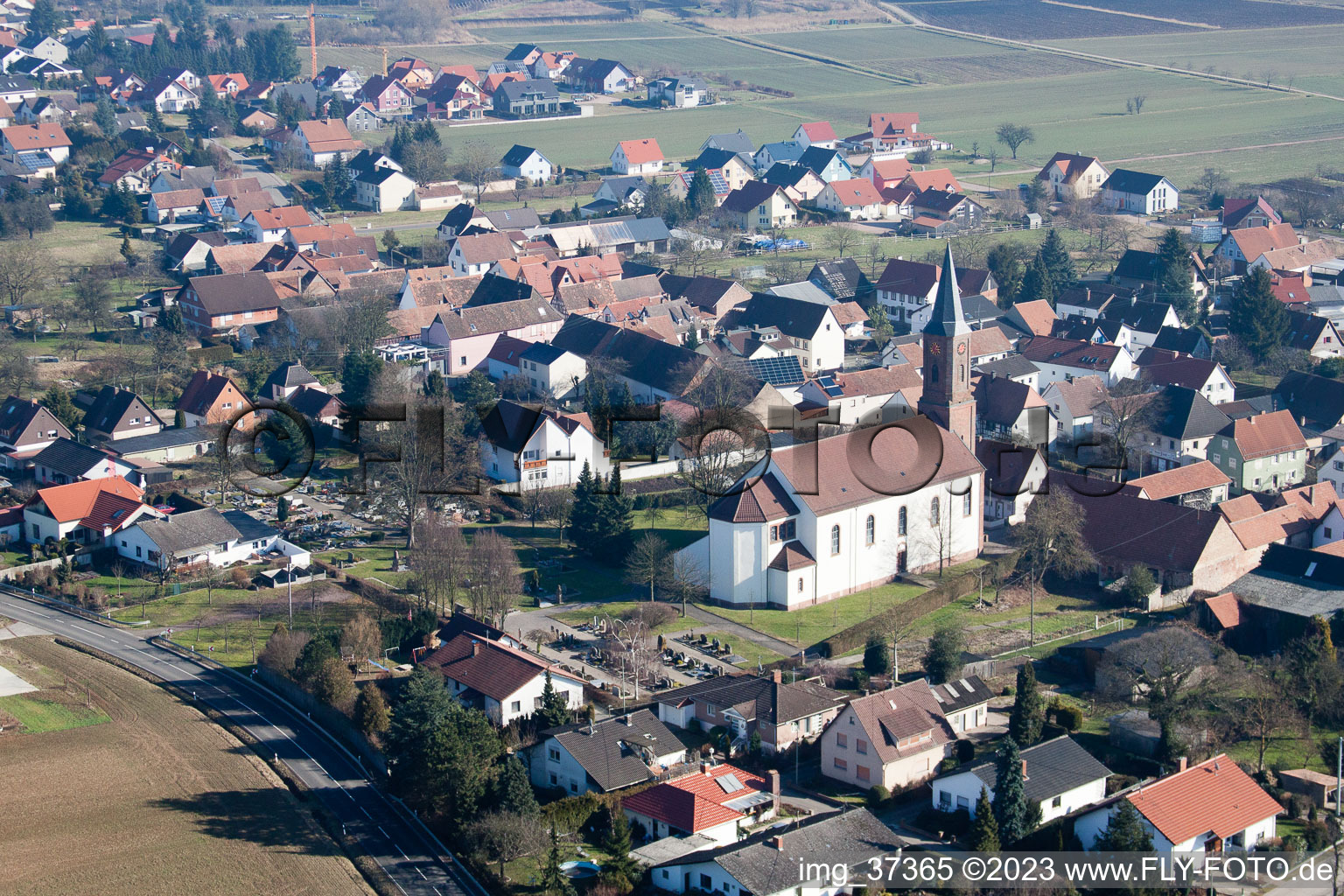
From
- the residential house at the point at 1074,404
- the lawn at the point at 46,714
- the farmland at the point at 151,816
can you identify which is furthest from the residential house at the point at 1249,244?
the lawn at the point at 46,714

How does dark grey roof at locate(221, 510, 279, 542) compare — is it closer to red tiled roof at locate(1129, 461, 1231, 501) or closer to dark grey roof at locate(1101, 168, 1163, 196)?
red tiled roof at locate(1129, 461, 1231, 501)

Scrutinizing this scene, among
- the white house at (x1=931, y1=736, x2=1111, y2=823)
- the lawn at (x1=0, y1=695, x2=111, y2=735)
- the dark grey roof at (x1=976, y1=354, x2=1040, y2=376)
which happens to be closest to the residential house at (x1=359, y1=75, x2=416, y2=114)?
the dark grey roof at (x1=976, y1=354, x2=1040, y2=376)

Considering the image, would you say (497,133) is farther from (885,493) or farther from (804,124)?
(885,493)

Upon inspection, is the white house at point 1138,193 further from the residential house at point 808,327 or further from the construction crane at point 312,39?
the construction crane at point 312,39

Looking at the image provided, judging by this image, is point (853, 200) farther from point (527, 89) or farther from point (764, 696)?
point (764, 696)

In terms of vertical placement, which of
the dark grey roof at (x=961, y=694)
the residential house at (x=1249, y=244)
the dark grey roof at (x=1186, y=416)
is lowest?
the dark grey roof at (x=961, y=694)
